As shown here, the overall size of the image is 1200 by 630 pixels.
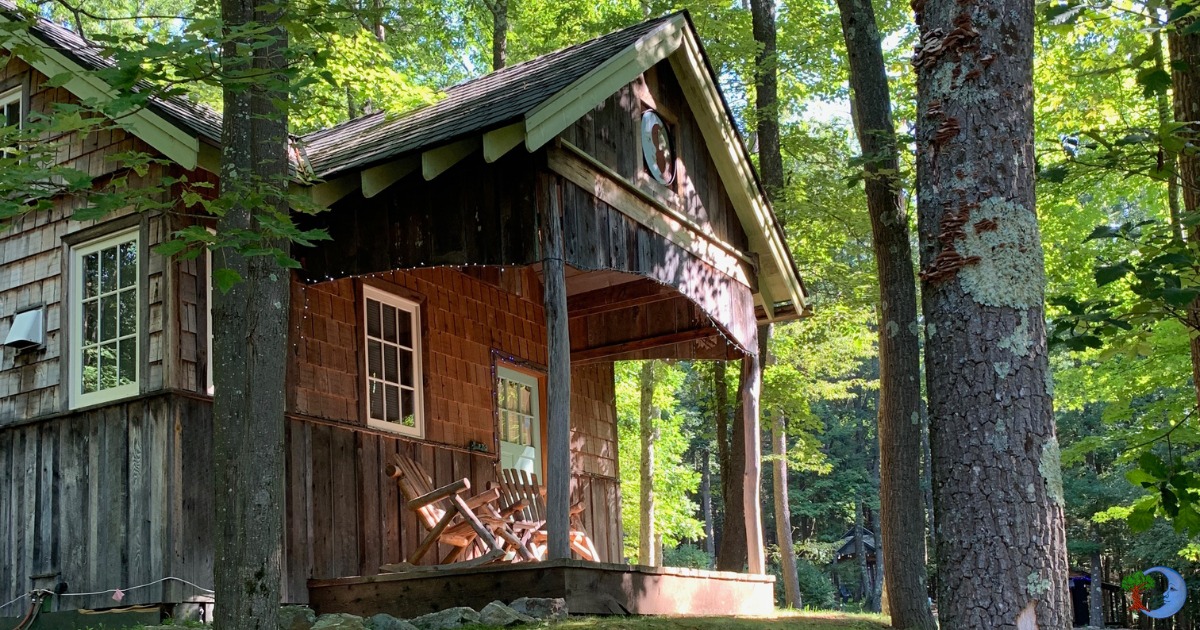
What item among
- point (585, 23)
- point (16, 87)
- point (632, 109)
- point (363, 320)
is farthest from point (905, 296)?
point (585, 23)

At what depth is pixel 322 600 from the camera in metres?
9.52

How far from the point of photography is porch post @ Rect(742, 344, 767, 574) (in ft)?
38.0

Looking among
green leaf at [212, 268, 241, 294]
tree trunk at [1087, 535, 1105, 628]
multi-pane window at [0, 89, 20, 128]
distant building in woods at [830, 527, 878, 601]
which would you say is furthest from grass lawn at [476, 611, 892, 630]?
distant building in woods at [830, 527, 878, 601]

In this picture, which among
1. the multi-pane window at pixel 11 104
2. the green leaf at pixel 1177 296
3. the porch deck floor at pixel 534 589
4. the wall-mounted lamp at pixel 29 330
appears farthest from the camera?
the multi-pane window at pixel 11 104

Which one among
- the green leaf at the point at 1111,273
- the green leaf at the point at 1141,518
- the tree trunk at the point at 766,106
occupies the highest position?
the tree trunk at the point at 766,106

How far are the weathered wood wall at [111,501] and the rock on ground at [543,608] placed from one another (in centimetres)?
272

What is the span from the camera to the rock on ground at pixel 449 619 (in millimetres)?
7677

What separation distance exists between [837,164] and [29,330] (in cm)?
1286

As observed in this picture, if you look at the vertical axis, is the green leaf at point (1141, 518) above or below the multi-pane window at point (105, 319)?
below

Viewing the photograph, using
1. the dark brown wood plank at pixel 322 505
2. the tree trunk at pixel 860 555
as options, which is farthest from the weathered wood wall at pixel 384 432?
the tree trunk at pixel 860 555

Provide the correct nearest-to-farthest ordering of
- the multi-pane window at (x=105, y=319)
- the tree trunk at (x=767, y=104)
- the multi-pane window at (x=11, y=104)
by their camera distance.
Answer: the multi-pane window at (x=105, y=319)
the multi-pane window at (x=11, y=104)
the tree trunk at (x=767, y=104)

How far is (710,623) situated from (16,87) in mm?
7891

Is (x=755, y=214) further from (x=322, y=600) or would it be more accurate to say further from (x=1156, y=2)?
(x=1156, y=2)

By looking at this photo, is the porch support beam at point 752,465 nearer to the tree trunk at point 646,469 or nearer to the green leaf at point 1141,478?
the green leaf at point 1141,478
